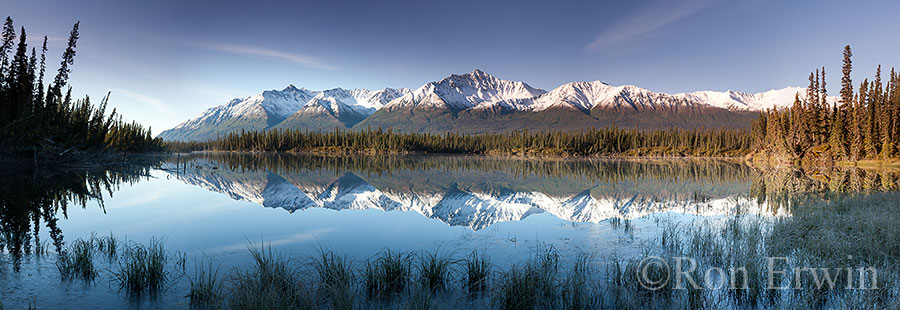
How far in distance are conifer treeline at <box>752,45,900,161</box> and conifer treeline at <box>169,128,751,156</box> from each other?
5473 cm

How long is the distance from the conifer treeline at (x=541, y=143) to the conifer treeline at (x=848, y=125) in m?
54.7

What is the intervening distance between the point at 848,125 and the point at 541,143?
3366 inches

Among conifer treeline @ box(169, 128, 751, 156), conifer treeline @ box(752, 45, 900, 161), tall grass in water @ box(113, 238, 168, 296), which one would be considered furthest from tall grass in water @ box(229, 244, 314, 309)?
conifer treeline @ box(169, 128, 751, 156)

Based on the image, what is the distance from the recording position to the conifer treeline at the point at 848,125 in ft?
187

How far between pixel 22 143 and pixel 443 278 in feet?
132

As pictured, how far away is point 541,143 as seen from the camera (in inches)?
→ 5625

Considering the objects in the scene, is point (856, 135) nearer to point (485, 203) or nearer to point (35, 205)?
point (485, 203)

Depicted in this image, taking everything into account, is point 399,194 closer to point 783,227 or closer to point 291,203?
point 291,203

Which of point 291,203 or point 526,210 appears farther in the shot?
point 291,203

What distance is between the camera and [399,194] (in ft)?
81.9

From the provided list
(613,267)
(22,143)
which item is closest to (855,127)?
(613,267)

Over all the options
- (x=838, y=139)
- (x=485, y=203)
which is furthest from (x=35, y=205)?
(x=838, y=139)

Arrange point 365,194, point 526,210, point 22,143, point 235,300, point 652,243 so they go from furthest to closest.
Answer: point 22,143 < point 365,194 < point 526,210 < point 652,243 < point 235,300

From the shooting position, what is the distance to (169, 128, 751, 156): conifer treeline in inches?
5030
